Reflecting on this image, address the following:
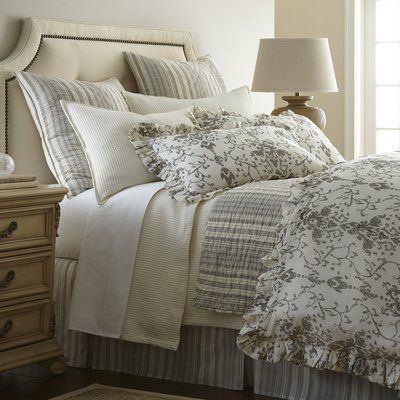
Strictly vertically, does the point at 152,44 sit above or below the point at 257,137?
above

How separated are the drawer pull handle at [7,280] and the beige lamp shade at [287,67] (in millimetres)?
2134

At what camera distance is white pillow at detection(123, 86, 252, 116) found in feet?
12.1

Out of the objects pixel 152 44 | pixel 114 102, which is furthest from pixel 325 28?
pixel 114 102

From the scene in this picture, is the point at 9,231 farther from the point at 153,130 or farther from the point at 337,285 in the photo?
the point at 337,285

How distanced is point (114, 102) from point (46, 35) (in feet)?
1.16

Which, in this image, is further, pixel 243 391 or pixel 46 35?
pixel 46 35

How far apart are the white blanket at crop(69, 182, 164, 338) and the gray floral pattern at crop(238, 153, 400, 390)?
1.62ft

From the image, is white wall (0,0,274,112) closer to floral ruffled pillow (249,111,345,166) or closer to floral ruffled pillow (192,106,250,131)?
floral ruffled pillow (192,106,250,131)

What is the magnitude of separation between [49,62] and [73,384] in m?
1.25

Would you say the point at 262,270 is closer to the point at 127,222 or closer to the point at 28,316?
the point at 127,222

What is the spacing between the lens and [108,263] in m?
3.04

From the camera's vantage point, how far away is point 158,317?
9.55ft

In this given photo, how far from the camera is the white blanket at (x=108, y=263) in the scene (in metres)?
2.99

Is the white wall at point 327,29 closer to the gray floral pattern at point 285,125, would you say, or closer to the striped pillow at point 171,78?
the striped pillow at point 171,78
